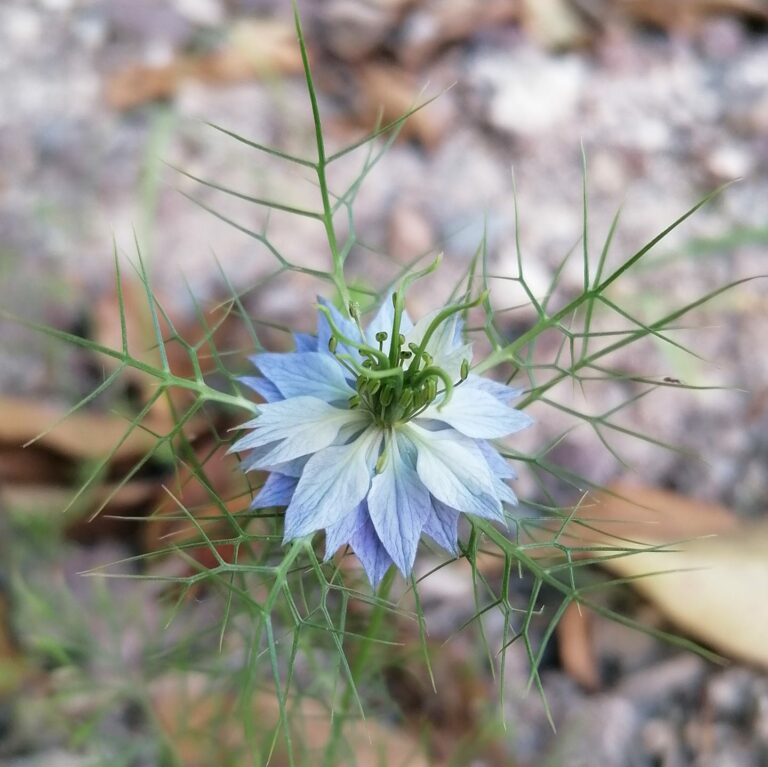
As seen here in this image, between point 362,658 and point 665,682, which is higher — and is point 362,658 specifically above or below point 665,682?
above

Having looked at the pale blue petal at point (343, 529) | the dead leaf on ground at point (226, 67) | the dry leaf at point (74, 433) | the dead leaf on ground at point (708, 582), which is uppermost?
the dead leaf on ground at point (226, 67)

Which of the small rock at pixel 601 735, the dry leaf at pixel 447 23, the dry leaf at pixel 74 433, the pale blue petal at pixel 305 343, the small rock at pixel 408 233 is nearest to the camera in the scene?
the pale blue petal at pixel 305 343

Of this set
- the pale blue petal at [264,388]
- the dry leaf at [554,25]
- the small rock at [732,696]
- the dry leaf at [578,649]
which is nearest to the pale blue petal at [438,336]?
the pale blue petal at [264,388]

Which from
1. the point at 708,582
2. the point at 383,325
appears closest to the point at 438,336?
the point at 383,325

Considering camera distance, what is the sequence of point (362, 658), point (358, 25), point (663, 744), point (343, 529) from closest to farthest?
point (343, 529) → point (362, 658) → point (663, 744) → point (358, 25)

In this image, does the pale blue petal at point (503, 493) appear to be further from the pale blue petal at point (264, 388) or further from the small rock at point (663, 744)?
A: the small rock at point (663, 744)

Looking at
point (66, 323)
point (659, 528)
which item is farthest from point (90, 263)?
point (659, 528)

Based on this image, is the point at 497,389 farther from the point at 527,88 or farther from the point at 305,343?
the point at 527,88
